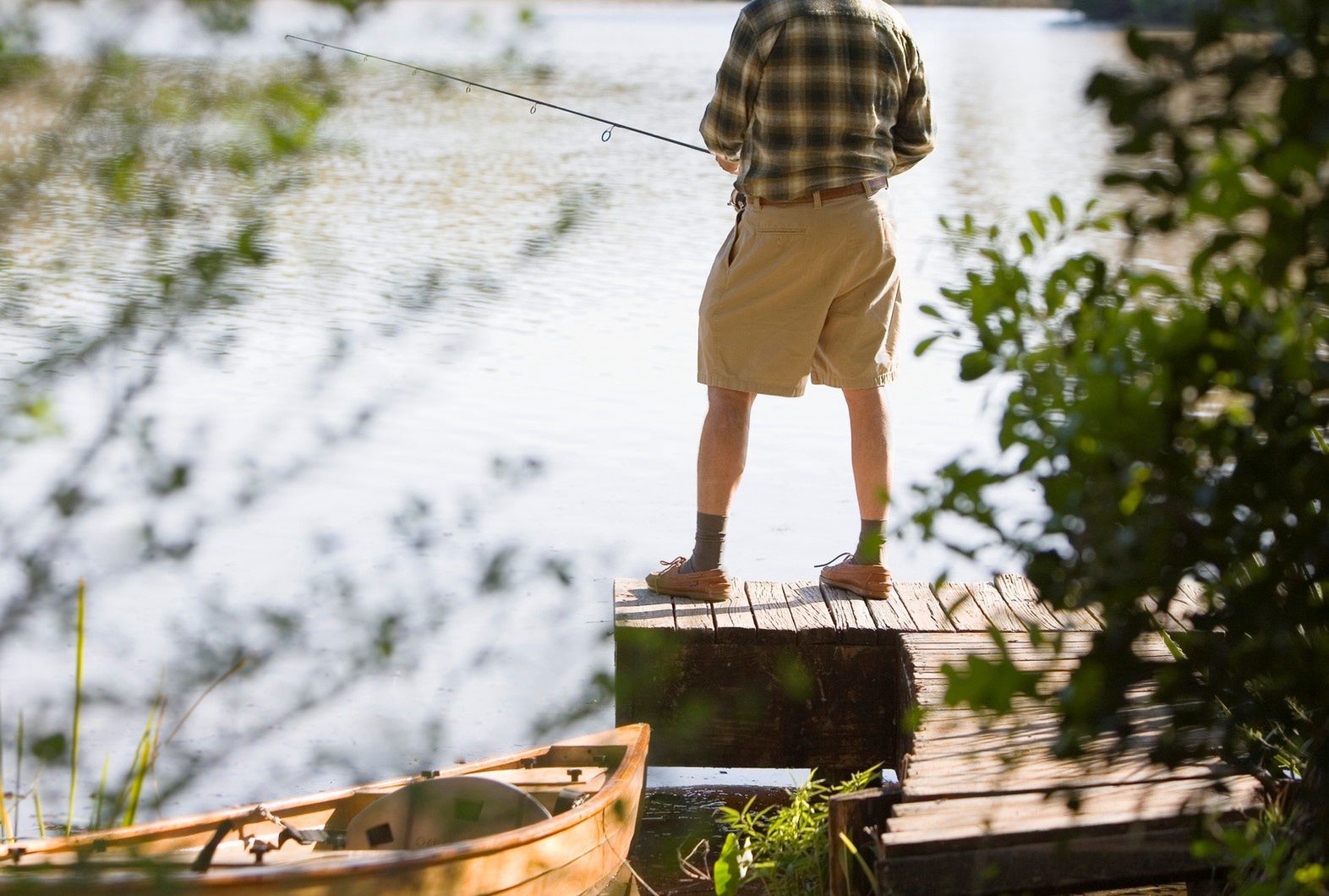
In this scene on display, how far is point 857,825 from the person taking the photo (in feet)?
9.84

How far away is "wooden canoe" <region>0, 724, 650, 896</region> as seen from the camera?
9.46ft

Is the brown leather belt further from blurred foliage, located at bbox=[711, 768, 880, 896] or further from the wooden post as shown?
the wooden post

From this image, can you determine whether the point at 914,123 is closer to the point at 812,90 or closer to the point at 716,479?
the point at 812,90

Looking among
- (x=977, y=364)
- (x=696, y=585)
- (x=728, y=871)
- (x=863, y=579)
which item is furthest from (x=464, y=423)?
(x=977, y=364)

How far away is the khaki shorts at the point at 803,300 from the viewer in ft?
13.4

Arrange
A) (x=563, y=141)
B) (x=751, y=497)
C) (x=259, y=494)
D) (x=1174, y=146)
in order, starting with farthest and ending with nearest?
1. (x=563, y=141)
2. (x=751, y=497)
3. (x=259, y=494)
4. (x=1174, y=146)

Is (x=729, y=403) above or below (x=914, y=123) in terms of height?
below

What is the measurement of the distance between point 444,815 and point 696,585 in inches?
38.6

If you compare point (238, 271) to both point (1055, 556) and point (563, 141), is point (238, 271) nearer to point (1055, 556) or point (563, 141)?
point (1055, 556)

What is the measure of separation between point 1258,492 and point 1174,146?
17.8 inches

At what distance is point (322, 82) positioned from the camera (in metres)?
1.51

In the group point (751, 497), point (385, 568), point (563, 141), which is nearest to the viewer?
point (385, 568)

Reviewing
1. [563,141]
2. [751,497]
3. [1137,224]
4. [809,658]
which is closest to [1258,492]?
[1137,224]

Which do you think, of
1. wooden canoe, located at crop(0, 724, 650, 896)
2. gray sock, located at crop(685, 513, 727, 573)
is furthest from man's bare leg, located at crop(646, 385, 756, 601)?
wooden canoe, located at crop(0, 724, 650, 896)
